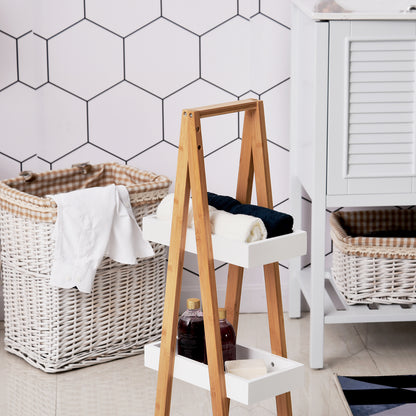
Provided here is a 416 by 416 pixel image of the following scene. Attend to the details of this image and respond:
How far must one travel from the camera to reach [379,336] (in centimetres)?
238

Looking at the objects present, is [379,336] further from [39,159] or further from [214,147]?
[39,159]

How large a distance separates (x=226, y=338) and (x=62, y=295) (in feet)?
2.13

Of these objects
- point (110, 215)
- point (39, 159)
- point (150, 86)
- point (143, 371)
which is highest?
point (150, 86)

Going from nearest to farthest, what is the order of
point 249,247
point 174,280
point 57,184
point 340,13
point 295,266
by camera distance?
point 249,247 → point 174,280 → point 340,13 → point 57,184 → point 295,266

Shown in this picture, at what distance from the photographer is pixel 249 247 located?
1459 millimetres

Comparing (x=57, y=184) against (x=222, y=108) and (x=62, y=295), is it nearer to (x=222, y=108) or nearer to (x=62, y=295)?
(x=62, y=295)

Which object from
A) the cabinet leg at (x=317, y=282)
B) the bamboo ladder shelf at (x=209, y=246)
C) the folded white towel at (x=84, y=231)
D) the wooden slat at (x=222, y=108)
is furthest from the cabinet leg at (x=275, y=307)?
the folded white towel at (x=84, y=231)

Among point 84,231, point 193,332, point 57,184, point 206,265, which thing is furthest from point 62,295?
point 206,265

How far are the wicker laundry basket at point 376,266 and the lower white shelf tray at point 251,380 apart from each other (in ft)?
1.90

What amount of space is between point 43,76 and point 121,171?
0.36 m

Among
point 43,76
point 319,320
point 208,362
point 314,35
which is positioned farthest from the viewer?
point 43,76

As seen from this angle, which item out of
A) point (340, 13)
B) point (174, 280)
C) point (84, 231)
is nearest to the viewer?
point (174, 280)

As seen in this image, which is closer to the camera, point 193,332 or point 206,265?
point 206,265

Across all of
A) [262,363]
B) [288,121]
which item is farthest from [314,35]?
[262,363]
